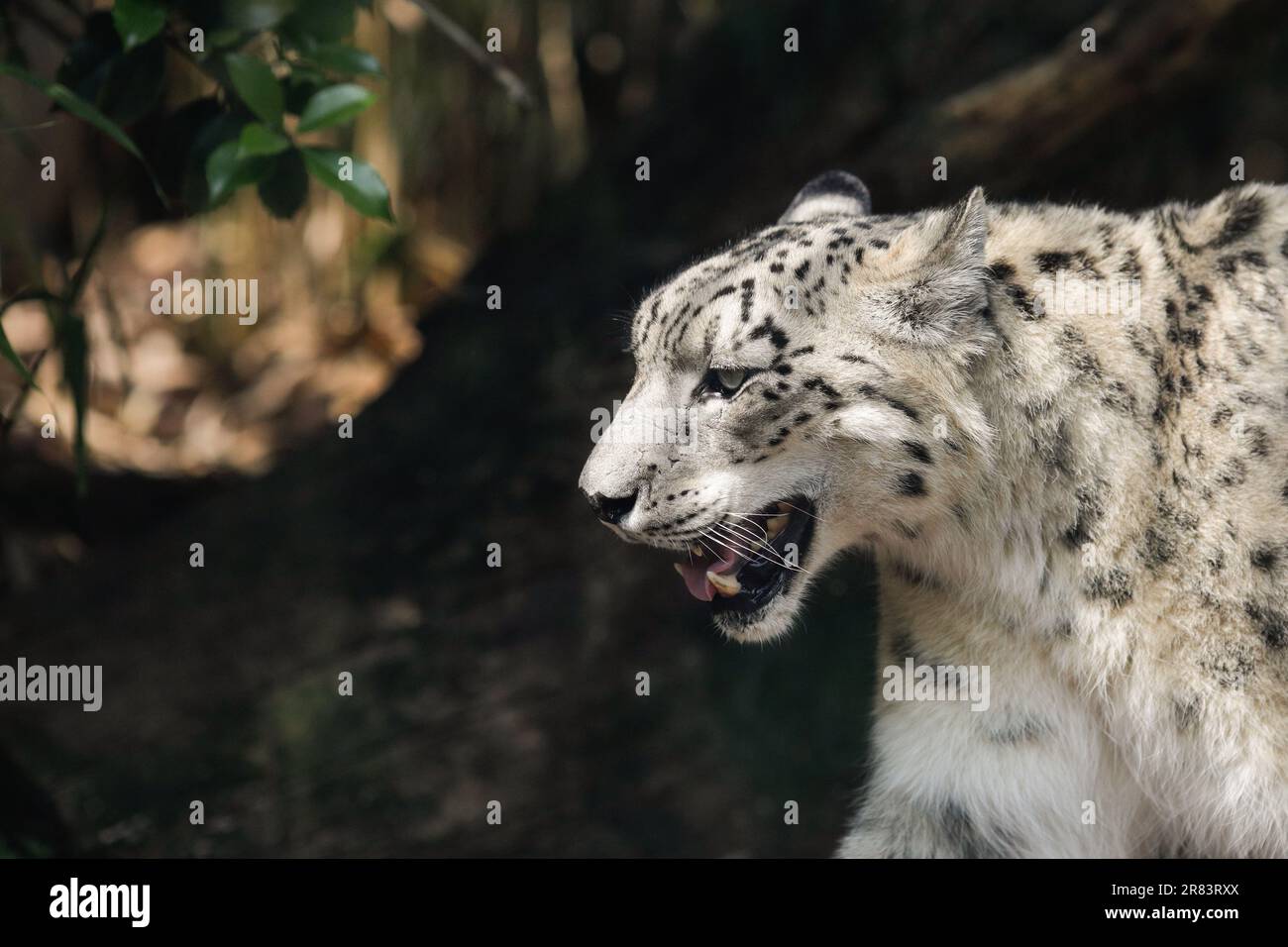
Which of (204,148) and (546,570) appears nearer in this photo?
(204,148)

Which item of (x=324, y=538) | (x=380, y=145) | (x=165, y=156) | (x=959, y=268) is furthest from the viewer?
(x=380, y=145)

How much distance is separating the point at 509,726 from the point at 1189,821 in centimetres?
326

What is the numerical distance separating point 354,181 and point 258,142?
0.94 ft

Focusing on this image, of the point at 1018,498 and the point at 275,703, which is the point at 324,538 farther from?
the point at 1018,498

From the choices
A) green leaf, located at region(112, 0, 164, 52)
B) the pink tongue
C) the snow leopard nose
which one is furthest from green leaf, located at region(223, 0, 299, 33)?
the pink tongue

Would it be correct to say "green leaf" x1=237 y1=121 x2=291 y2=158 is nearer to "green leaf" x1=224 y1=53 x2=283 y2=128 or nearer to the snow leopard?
"green leaf" x1=224 y1=53 x2=283 y2=128

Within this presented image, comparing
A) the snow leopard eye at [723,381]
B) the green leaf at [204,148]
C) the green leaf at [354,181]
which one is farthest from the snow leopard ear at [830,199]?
the green leaf at [204,148]

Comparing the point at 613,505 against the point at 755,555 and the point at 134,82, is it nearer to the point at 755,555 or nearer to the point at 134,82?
the point at 755,555

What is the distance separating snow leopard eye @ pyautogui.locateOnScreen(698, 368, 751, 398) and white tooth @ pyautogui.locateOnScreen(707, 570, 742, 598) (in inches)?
22.1

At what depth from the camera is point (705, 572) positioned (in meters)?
4.25

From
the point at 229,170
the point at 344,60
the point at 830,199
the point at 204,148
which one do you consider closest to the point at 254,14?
the point at 344,60

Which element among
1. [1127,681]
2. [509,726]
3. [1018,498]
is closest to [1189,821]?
[1127,681]

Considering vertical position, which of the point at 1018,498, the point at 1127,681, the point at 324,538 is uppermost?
the point at 324,538

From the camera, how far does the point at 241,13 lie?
423 centimetres
